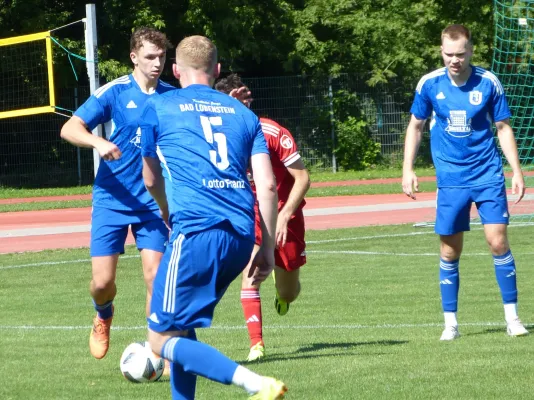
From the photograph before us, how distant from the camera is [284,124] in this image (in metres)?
31.2

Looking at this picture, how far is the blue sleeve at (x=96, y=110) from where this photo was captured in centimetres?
744

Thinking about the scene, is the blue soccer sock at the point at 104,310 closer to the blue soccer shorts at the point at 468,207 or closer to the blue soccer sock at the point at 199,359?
the blue soccer shorts at the point at 468,207

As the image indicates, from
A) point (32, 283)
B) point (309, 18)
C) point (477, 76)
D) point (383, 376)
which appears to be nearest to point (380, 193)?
point (309, 18)

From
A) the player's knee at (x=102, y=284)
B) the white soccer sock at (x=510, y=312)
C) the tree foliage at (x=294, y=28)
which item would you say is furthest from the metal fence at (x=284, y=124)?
the white soccer sock at (x=510, y=312)

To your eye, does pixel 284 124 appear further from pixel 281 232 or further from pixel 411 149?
pixel 281 232

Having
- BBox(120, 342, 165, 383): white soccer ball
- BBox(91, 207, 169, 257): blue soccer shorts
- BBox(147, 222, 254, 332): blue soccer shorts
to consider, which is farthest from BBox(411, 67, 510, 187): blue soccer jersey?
BBox(147, 222, 254, 332): blue soccer shorts

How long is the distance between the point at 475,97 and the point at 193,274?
3.79 meters

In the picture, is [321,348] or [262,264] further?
[321,348]

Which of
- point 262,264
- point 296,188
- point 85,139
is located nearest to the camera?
point 262,264

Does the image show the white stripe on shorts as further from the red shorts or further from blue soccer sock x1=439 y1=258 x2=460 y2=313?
blue soccer sock x1=439 y1=258 x2=460 y2=313

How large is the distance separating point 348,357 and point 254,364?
2.13 feet

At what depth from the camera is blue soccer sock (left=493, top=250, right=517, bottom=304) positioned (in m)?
8.58

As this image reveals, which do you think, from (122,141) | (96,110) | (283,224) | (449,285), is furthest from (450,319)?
(96,110)

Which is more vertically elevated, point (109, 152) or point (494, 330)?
point (109, 152)
